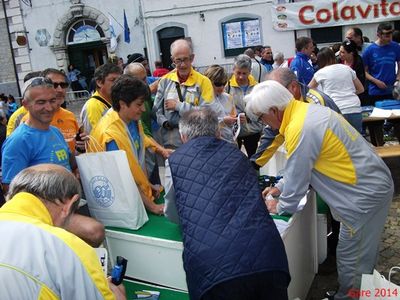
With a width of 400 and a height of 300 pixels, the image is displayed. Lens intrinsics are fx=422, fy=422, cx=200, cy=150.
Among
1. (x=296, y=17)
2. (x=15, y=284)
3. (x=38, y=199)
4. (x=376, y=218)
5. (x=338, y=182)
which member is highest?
(x=296, y=17)

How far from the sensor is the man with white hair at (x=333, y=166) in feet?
7.80

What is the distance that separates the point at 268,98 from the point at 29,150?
4.84ft

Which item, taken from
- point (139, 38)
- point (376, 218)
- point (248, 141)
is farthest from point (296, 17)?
point (376, 218)

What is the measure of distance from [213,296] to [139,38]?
53.5 feet

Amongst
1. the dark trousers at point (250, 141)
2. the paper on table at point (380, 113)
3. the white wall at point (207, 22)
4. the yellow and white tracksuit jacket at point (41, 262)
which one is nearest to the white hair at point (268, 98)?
the yellow and white tracksuit jacket at point (41, 262)

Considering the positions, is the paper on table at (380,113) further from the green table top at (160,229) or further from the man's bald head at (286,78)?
the green table top at (160,229)

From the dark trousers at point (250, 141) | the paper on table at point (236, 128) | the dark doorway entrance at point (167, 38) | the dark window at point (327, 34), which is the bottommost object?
the dark trousers at point (250, 141)

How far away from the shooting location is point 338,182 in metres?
2.43

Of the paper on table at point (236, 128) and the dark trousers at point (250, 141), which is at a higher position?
the paper on table at point (236, 128)

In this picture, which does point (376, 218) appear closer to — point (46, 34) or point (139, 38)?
point (139, 38)

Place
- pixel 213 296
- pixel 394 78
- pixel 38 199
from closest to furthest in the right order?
pixel 38 199
pixel 213 296
pixel 394 78

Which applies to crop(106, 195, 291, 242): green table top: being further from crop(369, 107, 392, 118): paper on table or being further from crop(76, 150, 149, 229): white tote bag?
crop(369, 107, 392, 118): paper on table

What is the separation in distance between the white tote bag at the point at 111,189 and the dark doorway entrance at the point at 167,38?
14.8 m

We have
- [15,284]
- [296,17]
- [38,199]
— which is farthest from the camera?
[296,17]
